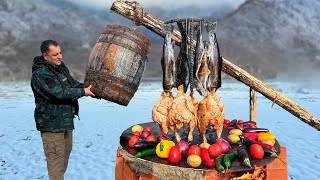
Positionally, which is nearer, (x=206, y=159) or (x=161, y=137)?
(x=206, y=159)

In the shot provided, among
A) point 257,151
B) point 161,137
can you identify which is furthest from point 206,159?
point 161,137

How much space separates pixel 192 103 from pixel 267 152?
141 cm

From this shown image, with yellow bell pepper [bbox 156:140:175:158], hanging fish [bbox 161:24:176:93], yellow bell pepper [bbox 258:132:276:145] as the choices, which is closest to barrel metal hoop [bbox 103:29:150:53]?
hanging fish [bbox 161:24:176:93]

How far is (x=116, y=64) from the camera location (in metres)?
5.08

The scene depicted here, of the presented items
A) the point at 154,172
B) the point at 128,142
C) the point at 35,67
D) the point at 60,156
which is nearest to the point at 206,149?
the point at 154,172

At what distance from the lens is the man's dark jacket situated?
5.10 m

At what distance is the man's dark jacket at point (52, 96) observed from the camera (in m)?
5.10

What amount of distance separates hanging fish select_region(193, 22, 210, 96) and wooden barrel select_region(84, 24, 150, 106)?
103 cm

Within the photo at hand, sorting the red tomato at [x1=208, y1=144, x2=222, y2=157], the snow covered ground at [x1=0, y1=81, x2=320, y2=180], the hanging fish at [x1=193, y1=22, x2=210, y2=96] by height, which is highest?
the hanging fish at [x1=193, y1=22, x2=210, y2=96]

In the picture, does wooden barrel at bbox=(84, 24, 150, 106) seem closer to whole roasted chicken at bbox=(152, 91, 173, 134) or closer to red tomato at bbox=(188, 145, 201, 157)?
whole roasted chicken at bbox=(152, 91, 173, 134)

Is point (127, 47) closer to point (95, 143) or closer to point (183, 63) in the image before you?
point (183, 63)

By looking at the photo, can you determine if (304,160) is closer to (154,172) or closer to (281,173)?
(281,173)

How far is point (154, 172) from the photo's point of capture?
4.45 m

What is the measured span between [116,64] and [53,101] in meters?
1.36
